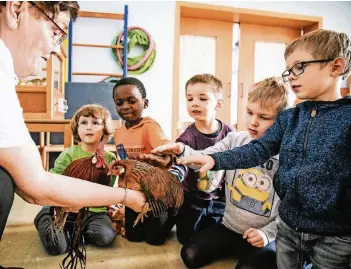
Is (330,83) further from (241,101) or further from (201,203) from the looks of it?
(241,101)

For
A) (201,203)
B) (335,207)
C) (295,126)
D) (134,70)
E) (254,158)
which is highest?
(134,70)

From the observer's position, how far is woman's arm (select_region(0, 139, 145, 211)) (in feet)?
2.67

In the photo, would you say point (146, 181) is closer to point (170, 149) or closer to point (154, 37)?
point (170, 149)

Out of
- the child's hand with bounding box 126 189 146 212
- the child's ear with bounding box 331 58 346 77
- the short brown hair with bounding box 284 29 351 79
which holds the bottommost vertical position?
the child's hand with bounding box 126 189 146 212

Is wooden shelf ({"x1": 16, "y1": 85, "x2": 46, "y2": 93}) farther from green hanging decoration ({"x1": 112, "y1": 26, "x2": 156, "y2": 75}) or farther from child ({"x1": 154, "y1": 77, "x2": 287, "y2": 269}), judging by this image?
green hanging decoration ({"x1": 112, "y1": 26, "x2": 156, "y2": 75})

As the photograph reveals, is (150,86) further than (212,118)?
Yes

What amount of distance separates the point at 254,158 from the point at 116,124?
5.68ft

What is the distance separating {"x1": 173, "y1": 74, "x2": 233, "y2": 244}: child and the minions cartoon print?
0.21 meters

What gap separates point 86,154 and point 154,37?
3098 millimetres

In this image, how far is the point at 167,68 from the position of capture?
4.20 metres

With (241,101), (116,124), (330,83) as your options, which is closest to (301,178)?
(330,83)

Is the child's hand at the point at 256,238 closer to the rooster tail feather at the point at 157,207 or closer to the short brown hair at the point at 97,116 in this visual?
the rooster tail feather at the point at 157,207

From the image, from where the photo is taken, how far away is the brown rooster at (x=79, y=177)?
1046 millimetres

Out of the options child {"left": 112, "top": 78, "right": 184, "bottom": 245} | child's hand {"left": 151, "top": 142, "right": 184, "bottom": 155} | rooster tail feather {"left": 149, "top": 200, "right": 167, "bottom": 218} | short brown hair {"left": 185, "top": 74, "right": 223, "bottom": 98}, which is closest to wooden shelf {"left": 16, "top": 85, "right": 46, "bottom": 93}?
child {"left": 112, "top": 78, "right": 184, "bottom": 245}
